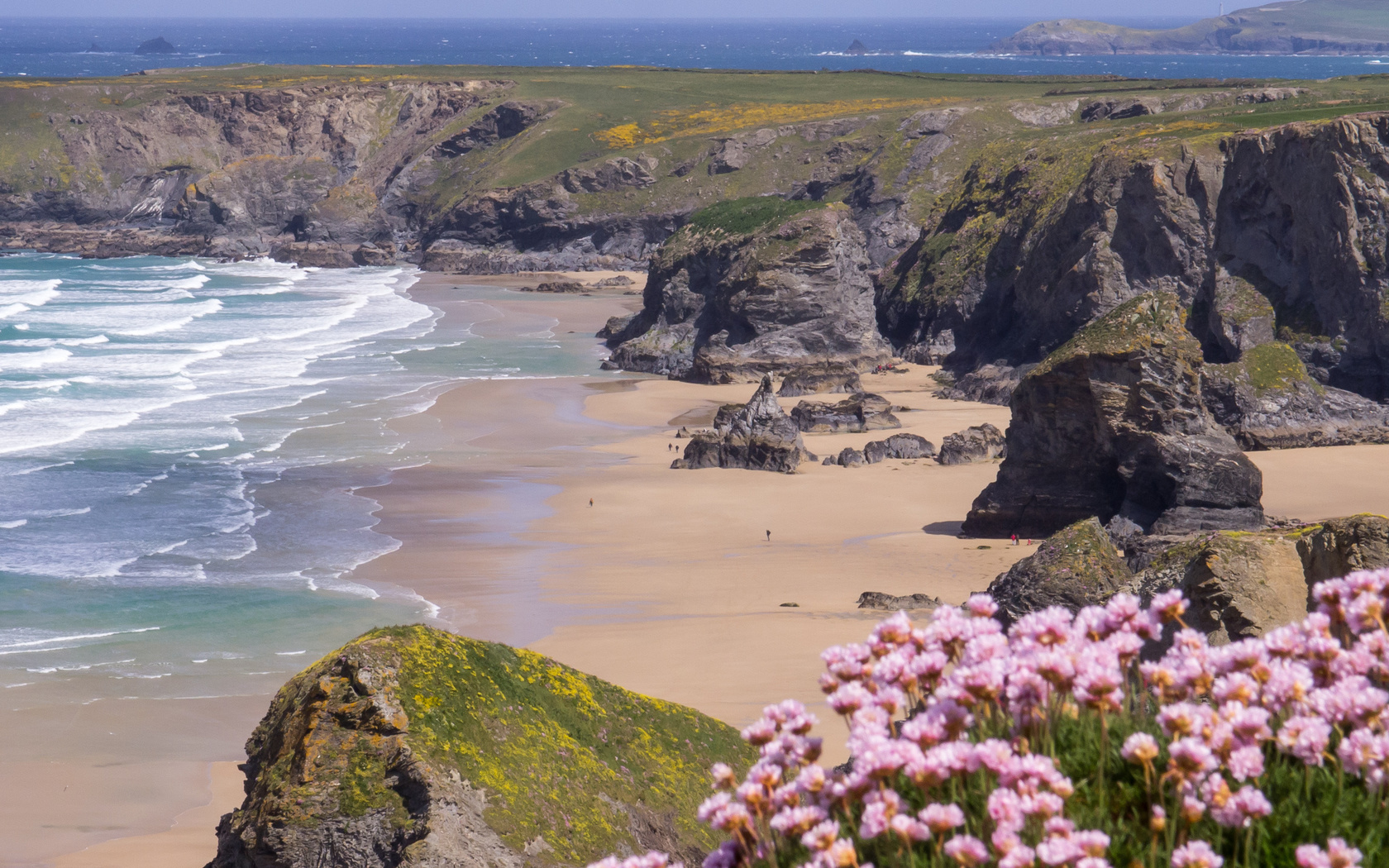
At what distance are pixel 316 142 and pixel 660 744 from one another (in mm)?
117306

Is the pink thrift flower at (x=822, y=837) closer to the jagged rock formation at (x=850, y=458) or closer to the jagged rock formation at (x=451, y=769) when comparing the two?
the jagged rock formation at (x=451, y=769)

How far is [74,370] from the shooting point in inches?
1989

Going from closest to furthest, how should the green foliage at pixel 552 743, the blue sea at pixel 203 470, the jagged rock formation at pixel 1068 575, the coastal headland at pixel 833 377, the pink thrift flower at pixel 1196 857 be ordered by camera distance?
the pink thrift flower at pixel 1196 857, the green foliage at pixel 552 743, the jagged rock formation at pixel 1068 575, the coastal headland at pixel 833 377, the blue sea at pixel 203 470

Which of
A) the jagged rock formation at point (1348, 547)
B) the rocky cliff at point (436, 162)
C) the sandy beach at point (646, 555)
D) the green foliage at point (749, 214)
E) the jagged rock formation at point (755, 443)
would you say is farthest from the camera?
the rocky cliff at point (436, 162)

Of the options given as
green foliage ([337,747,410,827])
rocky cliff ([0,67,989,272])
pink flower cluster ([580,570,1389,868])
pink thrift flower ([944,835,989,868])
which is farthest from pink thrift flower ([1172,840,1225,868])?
rocky cliff ([0,67,989,272])

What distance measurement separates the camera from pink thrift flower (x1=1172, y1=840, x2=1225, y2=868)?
3350 millimetres

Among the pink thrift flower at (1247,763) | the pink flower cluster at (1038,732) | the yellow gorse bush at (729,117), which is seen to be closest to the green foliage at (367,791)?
the pink flower cluster at (1038,732)

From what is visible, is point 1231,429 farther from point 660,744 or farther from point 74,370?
point 74,370

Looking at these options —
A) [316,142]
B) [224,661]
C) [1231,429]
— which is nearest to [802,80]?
[316,142]

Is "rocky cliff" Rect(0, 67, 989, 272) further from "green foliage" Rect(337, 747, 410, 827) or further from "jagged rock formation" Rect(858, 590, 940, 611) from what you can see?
"green foliage" Rect(337, 747, 410, 827)

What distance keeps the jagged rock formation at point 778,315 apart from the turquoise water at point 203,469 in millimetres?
4346

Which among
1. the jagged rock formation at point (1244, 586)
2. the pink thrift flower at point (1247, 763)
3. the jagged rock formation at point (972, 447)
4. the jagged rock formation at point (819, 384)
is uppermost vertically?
the pink thrift flower at point (1247, 763)

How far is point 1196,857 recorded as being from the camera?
3.36 m

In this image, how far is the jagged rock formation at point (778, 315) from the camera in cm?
5469
